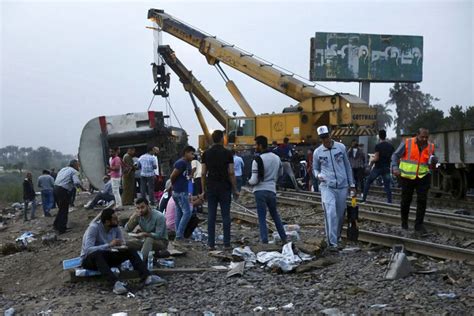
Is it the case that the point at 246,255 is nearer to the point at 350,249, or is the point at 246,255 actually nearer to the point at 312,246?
the point at 312,246

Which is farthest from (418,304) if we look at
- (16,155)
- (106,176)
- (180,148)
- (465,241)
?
(16,155)

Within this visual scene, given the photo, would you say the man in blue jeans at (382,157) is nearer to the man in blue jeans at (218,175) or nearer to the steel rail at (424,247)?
the steel rail at (424,247)

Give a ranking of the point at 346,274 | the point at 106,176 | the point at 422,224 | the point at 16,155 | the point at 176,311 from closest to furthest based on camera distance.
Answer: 1. the point at 176,311
2. the point at 346,274
3. the point at 422,224
4. the point at 106,176
5. the point at 16,155

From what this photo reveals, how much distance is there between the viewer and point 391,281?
19.9 ft

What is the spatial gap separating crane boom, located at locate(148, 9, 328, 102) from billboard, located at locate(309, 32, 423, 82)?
11288 mm

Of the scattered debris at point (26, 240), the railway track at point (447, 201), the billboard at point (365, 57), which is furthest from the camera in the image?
the billboard at point (365, 57)

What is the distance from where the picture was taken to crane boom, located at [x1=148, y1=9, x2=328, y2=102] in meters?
21.3

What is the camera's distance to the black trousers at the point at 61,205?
40.1 feet

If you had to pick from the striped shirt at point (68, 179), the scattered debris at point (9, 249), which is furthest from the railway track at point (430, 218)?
the scattered debris at point (9, 249)

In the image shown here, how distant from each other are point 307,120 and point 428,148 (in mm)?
11432

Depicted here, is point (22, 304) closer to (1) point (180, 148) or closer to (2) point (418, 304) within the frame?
(2) point (418, 304)

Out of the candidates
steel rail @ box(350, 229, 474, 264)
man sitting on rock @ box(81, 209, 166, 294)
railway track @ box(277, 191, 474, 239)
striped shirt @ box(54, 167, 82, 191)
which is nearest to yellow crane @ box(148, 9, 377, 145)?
railway track @ box(277, 191, 474, 239)

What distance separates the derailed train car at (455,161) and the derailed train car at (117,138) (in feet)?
26.1

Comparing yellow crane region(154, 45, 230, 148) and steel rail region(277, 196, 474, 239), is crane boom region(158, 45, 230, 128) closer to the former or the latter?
yellow crane region(154, 45, 230, 148)
